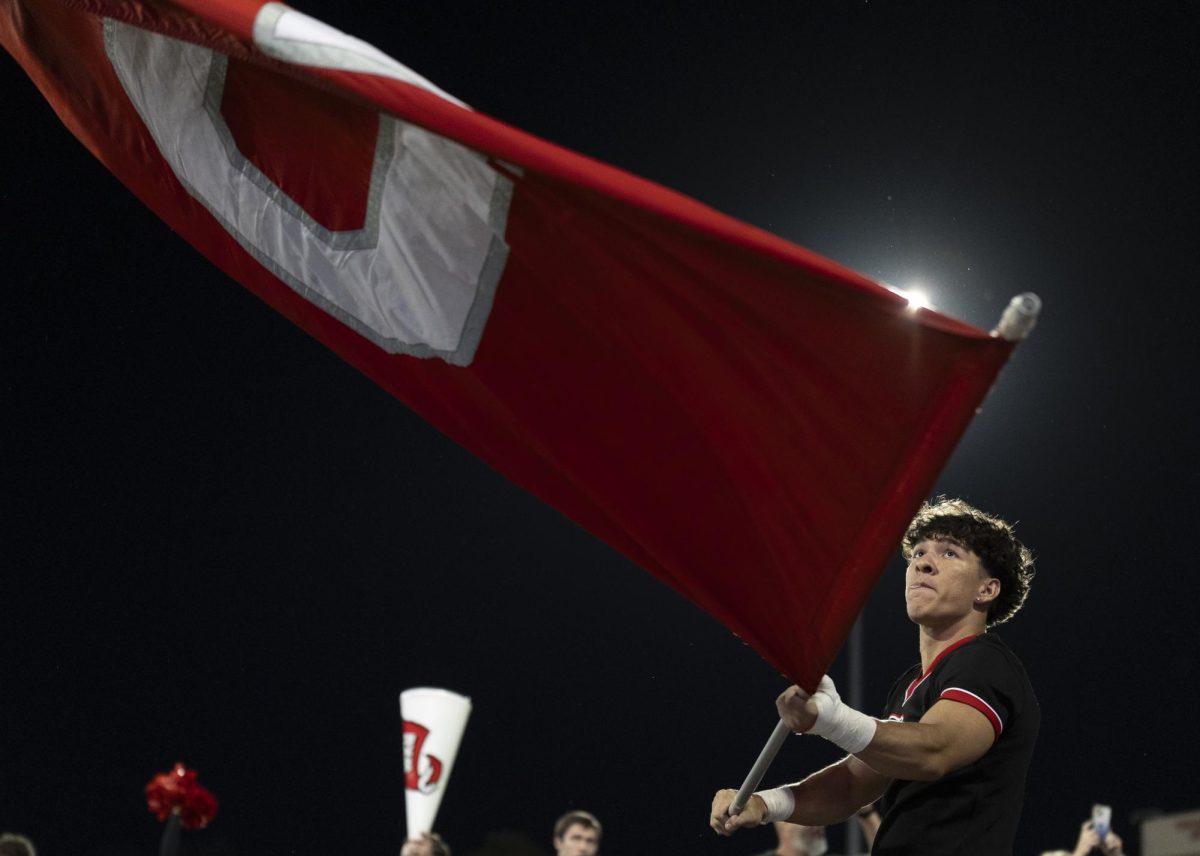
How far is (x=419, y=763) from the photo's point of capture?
370 inches

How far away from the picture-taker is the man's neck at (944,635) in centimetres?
378

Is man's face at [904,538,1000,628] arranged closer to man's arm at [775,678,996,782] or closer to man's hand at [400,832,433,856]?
man's arm at [775,678,996,782]

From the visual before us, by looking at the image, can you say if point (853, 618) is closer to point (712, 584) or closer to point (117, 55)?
point (712, 584)

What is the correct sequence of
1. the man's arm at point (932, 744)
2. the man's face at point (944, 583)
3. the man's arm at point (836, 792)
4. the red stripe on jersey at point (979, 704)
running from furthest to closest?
the man's arm at point (836, 792) → the man's face at point (944, 583) → the red stripe on jersey at point (979, 704) → the man's arm at point (932, 744)

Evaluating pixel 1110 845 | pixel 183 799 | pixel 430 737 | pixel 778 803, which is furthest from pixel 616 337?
pixel 430 737

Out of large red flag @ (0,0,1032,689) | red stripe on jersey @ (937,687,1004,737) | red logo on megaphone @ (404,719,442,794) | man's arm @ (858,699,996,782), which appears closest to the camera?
large red flag @ (0,0,1032,689)

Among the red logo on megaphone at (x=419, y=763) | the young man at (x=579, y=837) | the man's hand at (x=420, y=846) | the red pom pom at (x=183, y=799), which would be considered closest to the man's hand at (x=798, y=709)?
the red pom pom at (x=183, y=799)

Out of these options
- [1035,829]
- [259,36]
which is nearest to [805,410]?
[259,36]

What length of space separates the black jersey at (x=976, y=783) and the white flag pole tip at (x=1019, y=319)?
95cm

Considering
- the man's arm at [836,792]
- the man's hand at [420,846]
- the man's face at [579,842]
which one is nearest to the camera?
the man's arm at [836,792]

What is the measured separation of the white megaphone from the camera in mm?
9211

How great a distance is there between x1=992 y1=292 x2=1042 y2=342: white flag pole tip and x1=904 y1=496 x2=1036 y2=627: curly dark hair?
102cm

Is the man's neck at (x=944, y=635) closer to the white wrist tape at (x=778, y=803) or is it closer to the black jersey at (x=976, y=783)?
the black jersey at (x=976, y=783)

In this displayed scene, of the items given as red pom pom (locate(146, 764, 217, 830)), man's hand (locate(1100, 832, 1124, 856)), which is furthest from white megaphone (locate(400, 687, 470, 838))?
red pom pom (locate(146, 764, 217, 830))
